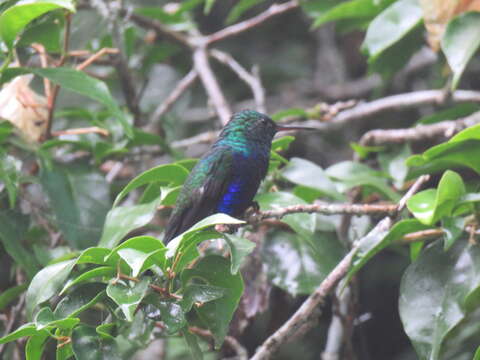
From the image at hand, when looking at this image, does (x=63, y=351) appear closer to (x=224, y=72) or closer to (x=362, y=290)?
(x=362, y=290)

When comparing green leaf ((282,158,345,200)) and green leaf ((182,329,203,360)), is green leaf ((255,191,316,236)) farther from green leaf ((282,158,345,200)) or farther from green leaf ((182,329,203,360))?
green leaf ((182,329,203,360))

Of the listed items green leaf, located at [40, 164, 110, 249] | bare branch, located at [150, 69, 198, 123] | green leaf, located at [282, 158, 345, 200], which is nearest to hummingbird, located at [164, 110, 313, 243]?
green leaf, located at [282, 158, 345, 200]

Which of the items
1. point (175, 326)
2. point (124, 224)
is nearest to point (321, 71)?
point (124, 224)

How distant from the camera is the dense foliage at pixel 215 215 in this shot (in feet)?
A: 7.91

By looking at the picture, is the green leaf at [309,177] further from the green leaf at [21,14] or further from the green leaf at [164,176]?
the green leaf at [21,14]

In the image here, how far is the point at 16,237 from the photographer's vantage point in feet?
10.4

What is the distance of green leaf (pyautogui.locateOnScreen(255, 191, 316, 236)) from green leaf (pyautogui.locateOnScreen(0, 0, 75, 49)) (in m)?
1.10

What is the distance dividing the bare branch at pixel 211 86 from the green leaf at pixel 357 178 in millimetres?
760

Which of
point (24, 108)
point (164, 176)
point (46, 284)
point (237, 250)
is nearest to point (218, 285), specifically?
point (237, 250)

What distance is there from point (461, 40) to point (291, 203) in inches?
41.9

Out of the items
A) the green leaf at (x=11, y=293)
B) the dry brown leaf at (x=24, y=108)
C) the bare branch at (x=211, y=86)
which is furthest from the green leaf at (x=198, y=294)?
the bare branch at (x=211, y=86)

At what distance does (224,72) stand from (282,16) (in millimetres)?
728

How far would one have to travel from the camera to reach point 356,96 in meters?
5.72

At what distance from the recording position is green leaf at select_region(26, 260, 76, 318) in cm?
239
